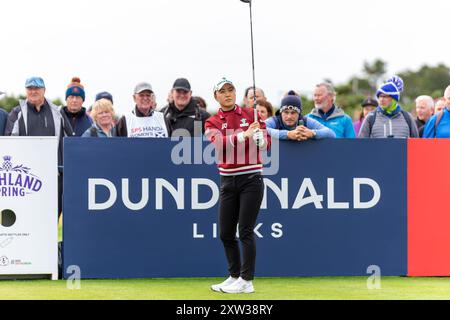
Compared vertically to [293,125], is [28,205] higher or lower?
lower

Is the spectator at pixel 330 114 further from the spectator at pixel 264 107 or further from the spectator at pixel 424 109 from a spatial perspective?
the spectator at pixel 424 109

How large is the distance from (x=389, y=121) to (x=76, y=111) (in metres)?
3.90

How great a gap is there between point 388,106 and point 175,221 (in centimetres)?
318

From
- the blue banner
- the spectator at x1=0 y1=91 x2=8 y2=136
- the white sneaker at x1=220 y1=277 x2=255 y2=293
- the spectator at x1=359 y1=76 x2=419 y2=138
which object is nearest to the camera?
the white sneaker at x1=220 y1=277 x2=255 y2=293

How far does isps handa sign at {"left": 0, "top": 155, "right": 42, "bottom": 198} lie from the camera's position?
10.7 metres

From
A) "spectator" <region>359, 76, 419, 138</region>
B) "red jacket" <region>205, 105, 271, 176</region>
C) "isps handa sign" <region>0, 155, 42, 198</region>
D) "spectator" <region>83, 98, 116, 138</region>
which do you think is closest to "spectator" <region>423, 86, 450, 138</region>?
"spectator" <region>359, 76, 419, 138</region>

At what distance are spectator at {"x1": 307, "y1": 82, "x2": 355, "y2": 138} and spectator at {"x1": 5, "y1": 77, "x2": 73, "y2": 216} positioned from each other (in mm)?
3017

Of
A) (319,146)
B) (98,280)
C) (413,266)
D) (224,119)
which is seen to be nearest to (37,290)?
(98,280)

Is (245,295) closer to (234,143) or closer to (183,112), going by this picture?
(234,143)

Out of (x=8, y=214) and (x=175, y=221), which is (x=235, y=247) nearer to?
(x=175, y=221)

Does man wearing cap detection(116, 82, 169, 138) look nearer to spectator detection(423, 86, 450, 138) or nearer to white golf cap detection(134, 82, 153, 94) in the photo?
white golf cap detection(134, 82, 153, 94)

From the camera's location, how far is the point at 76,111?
12328 mm

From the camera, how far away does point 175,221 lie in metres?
10.8

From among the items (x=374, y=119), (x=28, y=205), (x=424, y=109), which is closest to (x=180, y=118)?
(x=28, y=205)
